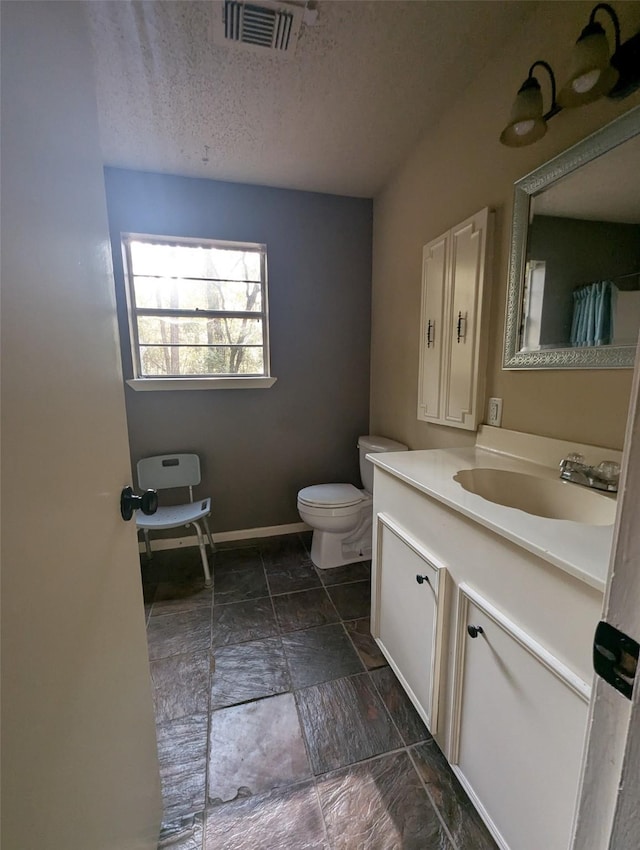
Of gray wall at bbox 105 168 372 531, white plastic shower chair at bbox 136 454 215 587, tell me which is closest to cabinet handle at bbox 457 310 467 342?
gray wall at bbox 105 168 372 531

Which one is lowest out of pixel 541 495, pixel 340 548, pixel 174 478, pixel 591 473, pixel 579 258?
pixel 340 548

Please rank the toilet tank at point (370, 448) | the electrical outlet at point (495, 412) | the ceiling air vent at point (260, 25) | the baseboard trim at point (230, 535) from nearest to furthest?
the ceiling air vent at point (260, 25)
the electrical outlet at point (495, 412)
the toilet tank at point (370, 448)
the baseboard trim at point (230, 535)

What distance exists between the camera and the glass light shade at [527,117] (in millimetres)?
1040

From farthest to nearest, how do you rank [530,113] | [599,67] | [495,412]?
[495,412] → [530,113] → [599,67]

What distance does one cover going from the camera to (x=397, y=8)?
3.70ft

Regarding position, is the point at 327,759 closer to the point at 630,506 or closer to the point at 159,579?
the point at 630,506

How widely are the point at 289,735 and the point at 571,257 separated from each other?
1788 millimetres

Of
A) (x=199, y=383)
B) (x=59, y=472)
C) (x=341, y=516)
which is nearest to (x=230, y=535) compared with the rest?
(x=341, y=516)

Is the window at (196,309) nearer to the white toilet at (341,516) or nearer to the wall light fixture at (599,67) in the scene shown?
the white toilet at (341,516)

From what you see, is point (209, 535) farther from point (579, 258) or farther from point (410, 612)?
point (579, 258)

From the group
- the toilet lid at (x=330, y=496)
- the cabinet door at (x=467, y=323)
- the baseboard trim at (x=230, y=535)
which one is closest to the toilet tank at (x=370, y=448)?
the toilet lid at (x=330, y=496)

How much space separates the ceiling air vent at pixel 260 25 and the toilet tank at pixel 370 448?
1788 millimetres

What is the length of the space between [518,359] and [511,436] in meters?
0.29

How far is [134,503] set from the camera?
740 millimetres
